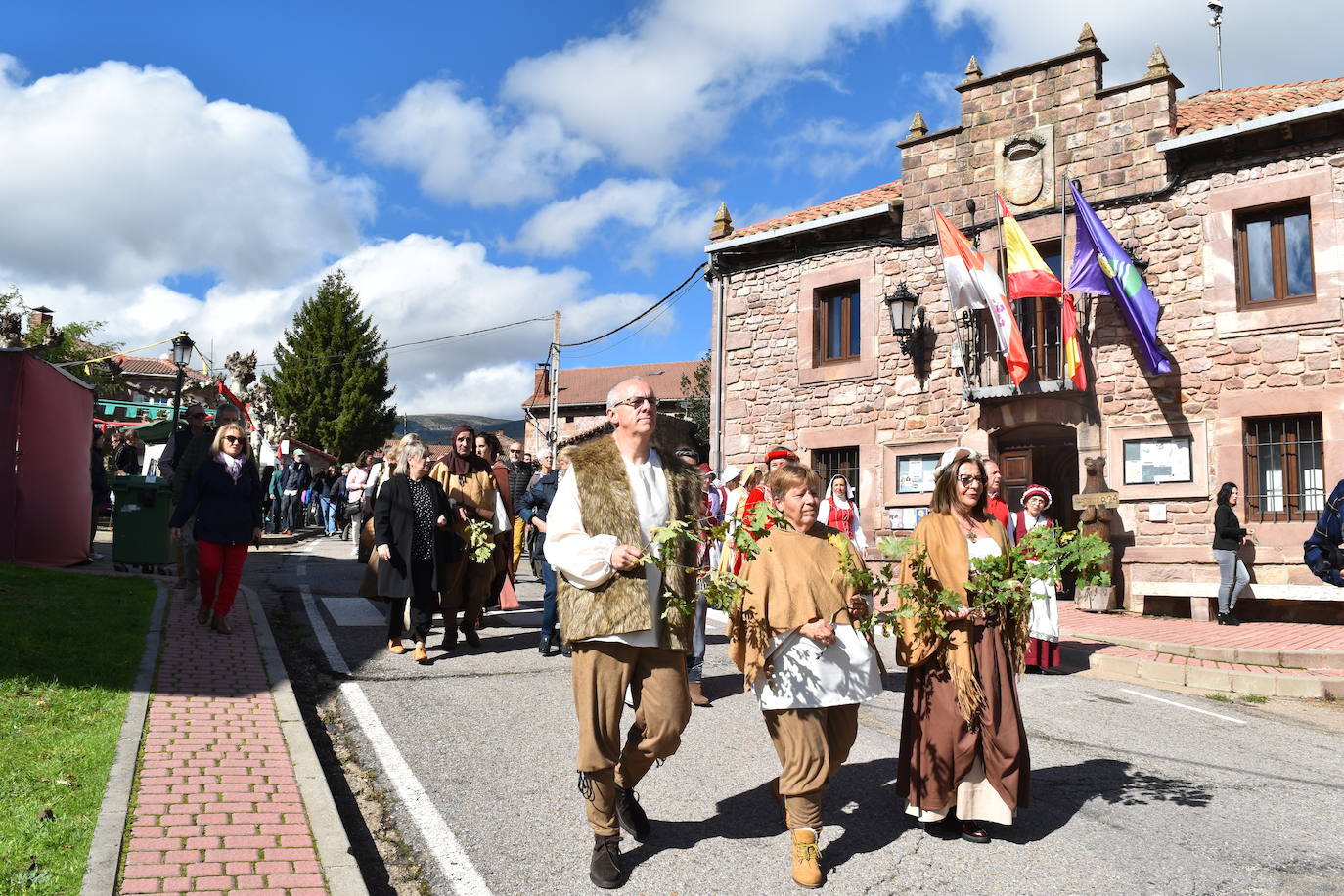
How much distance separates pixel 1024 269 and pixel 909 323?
2.06 metres

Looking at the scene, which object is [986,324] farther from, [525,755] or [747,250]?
[525,755]

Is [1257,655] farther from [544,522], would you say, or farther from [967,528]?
[544,522]

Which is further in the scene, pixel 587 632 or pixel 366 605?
pixel 366 605

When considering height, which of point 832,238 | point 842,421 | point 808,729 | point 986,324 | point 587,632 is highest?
point 832,238

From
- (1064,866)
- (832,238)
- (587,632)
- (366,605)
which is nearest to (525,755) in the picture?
(587,632)

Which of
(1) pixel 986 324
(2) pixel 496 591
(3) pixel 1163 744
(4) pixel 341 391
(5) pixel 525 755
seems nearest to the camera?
(5) pixel 525 755

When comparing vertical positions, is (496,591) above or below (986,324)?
below

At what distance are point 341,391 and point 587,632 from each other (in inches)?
2055

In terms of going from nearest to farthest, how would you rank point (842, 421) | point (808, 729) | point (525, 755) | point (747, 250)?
point (808, 729)
point (525, 755)
point (842, 421)
point (747, 250)

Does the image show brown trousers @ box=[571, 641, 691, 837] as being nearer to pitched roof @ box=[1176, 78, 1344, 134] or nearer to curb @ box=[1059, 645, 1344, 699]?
curb @ box=[1059, 645, 1344, 699]

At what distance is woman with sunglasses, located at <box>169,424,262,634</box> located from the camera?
8070 mm

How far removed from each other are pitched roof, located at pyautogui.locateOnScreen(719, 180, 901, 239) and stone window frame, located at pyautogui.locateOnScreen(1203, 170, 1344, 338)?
5272mm

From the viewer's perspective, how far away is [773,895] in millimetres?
3586

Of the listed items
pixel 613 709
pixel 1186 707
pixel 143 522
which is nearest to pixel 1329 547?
pixel 1186 707
